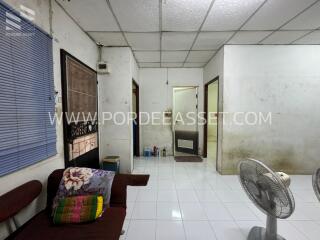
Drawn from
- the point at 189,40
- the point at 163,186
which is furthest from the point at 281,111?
the point at 163,186

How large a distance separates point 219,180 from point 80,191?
107 inches

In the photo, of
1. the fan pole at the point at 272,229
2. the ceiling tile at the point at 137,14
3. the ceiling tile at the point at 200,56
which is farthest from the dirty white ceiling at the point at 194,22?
the fan pole at the point at 272,229

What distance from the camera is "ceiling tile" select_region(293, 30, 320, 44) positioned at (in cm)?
310

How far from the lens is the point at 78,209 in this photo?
1.50 meters

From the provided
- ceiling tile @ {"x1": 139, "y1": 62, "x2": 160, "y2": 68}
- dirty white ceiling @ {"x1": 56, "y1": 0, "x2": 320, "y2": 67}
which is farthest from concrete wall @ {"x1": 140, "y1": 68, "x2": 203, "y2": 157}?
dirty white ceiling @ {"x1": 56, "y1": 0, "x2": 320, "y2": 67}

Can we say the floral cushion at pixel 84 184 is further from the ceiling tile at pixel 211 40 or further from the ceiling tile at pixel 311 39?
the ceiling tile at pixel 311 39

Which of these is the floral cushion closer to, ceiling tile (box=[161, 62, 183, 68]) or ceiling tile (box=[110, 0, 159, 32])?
ceiling tile (box=[110, 0, 159, 32])

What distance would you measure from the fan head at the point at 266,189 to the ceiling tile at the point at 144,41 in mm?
2618

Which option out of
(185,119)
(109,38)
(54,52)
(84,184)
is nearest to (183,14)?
(109,38)

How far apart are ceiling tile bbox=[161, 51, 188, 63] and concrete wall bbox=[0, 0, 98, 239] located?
181cm

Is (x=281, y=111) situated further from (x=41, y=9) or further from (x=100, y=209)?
(x=41, y=9)

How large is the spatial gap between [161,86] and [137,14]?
9.66 ft

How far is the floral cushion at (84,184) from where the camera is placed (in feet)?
5.32

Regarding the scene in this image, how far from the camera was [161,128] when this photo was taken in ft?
17.7
